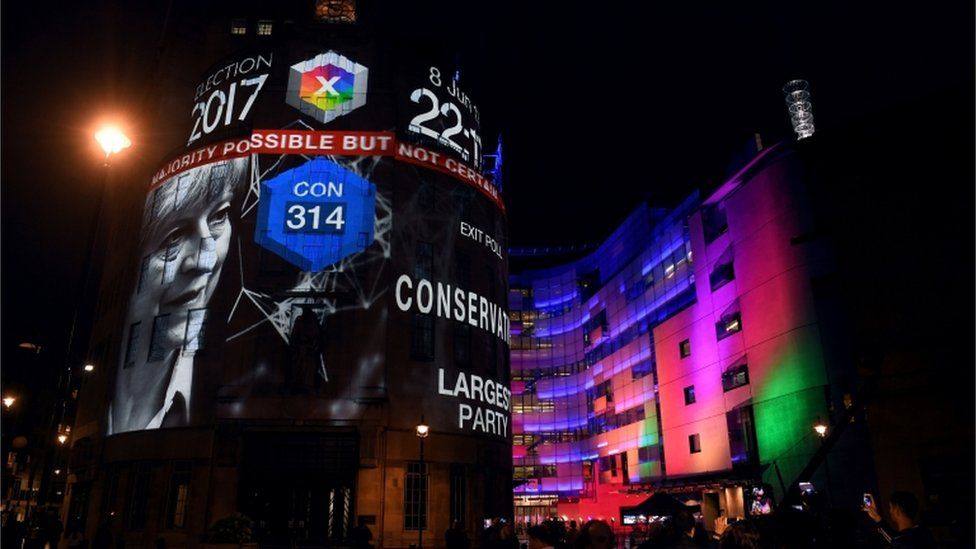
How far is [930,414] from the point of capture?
21.6 meters

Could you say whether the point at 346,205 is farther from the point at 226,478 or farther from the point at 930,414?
the point at 930,414

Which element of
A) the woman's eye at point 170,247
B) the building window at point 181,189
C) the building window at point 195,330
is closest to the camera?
the building window at point 195,330

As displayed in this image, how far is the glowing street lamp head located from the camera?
1274 centimetres

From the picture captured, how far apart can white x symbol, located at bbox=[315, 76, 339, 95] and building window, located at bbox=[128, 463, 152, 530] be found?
951 inches

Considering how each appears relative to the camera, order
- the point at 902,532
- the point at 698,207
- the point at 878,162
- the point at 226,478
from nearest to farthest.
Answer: the point at 902,532
the point at 878,162
the point at 226,478
the point at 698,207

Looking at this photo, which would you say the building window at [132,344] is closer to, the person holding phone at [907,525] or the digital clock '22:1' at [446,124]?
the digital clock '22:1' at [446,124]

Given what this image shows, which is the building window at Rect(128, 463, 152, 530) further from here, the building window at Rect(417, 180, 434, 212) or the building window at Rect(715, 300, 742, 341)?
the building window at Rect(715, 300, 742, 341)

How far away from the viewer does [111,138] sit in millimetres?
12781

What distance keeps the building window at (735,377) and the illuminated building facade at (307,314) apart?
17696 mm

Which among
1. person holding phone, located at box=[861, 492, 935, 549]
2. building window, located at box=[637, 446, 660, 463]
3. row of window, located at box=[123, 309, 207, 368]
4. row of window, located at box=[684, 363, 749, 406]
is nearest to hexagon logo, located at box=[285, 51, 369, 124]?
row of window, located at box=[123, 309, 207, 368]

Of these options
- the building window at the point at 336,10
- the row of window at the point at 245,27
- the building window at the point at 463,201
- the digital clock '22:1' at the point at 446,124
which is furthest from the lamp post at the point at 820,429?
the row of window at the point at 245,27

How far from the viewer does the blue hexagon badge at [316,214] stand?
37219mm

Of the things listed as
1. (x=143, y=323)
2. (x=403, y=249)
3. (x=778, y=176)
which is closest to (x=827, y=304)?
(x=778, y=176)

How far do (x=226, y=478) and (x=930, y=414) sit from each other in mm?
30553
